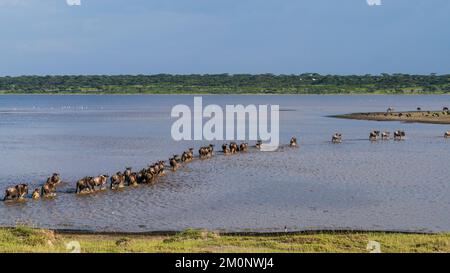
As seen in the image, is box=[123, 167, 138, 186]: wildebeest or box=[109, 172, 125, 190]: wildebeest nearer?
box=[109, 172, 125, 190]: wildebeest

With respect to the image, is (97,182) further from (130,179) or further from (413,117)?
(413,117)

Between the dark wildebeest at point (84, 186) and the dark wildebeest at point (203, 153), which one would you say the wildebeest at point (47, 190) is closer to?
the dark wildebeest at point (84, 186)

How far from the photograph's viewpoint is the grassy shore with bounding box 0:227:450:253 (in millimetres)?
15211

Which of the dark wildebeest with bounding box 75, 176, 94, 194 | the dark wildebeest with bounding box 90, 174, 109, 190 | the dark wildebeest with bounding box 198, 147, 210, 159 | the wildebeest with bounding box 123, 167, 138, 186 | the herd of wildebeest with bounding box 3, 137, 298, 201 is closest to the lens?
the herd of wildebeest with bounding box 3, 137, 298, 201

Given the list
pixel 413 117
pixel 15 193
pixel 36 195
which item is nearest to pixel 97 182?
pixel 36 195

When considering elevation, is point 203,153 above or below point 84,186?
below

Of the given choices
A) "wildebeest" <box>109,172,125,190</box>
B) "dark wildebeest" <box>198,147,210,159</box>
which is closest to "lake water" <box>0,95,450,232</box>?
"wildebeest" <box>109,172,125,190</box>

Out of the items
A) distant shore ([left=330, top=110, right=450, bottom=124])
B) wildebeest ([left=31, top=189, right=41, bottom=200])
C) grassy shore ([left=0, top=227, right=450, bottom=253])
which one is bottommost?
distant shore ([left=330, top=110, right=450, bottom=124])

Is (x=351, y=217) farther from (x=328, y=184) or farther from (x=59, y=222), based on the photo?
(x=59, y=222)

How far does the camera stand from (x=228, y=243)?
54.9 feet

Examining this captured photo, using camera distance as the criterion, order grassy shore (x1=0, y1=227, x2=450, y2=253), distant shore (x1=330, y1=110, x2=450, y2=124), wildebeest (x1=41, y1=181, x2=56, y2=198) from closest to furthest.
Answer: grassy shore (x1=0, y1=227, x2=450, y2=253), wildebeest (x1=41, y1=181, x2=56, y2=198), distant shore (x1=330, y1=110, x2=450, y2=124)

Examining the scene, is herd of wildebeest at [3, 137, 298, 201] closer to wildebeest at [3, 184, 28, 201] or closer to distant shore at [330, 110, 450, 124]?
wildebeest at [3, 184, 28, 201]

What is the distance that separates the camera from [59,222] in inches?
870
